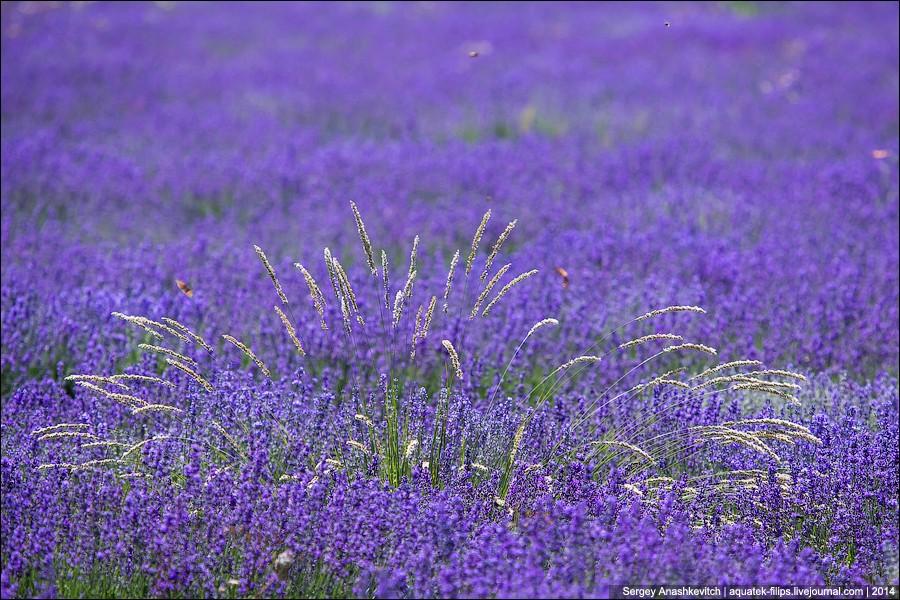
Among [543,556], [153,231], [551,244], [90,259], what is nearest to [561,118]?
[551,244]

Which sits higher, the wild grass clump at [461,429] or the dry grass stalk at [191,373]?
the dry grass stalk at [191,373]

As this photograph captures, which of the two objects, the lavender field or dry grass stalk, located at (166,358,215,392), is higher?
dry grass stalk, located at (166,358,215,392)

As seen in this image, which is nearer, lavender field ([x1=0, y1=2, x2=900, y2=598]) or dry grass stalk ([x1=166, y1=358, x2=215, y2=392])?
lavender field ([x1=0, y1=2, x2=900, y2=598])

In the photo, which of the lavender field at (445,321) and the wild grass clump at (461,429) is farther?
the wild grass clump at (461,429)

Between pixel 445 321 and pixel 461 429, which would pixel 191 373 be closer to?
pixel 461 429

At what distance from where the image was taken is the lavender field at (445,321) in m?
2.93

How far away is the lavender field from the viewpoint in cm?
293

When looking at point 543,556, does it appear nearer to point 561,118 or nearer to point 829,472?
point 829,472

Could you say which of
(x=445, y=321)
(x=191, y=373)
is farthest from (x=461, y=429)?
(x=445, y=321)

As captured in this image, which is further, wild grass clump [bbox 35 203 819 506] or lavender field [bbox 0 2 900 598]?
wild grass clump [bbox 35 203 819 506]

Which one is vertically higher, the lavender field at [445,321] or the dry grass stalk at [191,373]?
the dry grass stalk at [191,373]

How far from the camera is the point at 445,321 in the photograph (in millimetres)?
5027

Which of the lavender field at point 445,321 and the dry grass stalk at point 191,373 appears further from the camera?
the dry grass stalk at point 191,373

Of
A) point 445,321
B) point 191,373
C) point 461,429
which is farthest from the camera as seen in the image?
point 445,321
